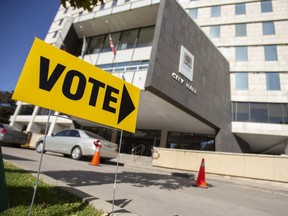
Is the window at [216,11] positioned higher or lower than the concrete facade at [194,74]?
higher

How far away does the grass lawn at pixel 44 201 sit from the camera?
2.82 metres

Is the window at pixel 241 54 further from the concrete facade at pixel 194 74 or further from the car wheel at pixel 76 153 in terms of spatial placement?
the car wheel at pixel 76 153

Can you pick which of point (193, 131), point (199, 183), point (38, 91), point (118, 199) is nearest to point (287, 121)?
point (193, 131)

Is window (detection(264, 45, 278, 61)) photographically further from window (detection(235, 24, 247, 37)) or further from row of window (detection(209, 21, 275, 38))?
window (detection(235, 24, 247, 37))

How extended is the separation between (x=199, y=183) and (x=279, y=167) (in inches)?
206

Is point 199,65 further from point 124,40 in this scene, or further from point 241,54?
point 241,54

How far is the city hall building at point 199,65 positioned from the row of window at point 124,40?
0.36 ft

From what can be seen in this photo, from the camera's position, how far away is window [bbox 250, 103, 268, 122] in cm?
2171

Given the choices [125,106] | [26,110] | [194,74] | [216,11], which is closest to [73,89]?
[125,106]

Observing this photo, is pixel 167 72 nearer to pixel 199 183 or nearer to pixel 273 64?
pixel 199 183

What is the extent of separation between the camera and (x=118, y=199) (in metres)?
4.38

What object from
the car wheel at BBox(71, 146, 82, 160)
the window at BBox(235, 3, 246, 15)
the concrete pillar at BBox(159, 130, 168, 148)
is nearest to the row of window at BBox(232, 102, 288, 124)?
the concrete pillar at BBox(159, 130, 168, 148)

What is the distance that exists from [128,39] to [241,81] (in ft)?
42.3

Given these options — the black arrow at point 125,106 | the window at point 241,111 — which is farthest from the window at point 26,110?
the black arrow at point 125,106
